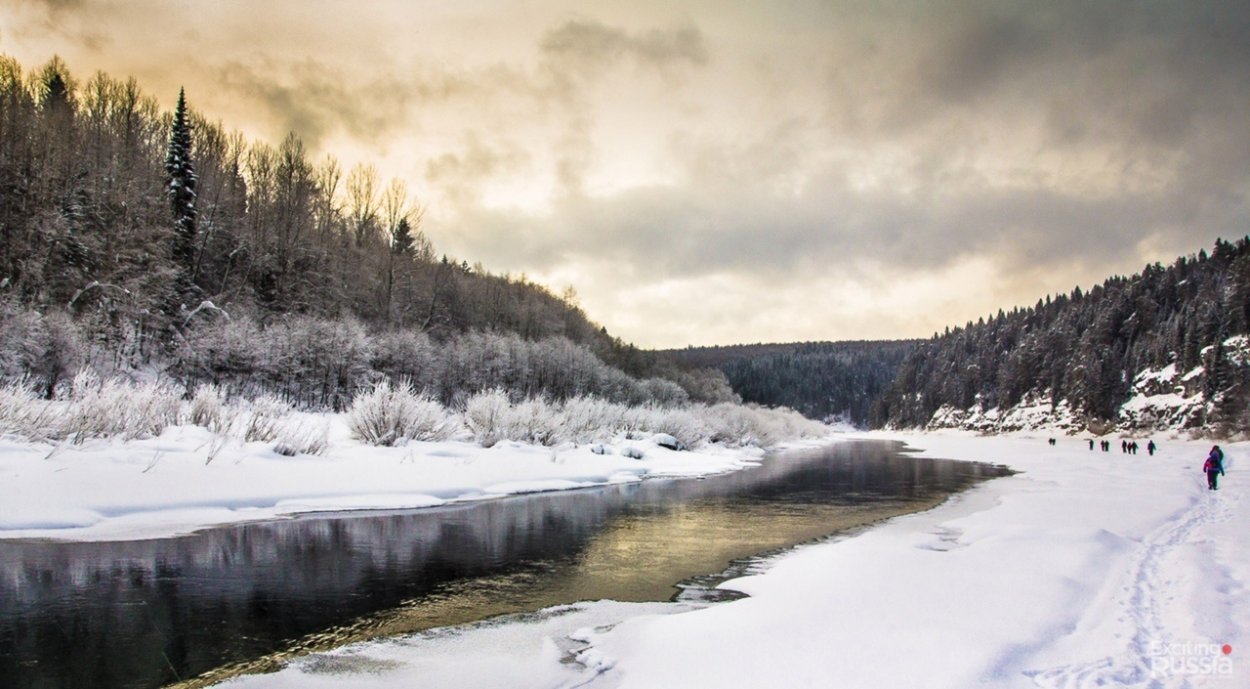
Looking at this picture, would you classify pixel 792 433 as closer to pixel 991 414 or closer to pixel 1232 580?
pixel 991 414

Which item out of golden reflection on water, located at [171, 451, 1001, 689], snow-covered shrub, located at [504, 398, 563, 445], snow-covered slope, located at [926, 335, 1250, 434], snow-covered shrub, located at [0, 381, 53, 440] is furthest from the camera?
snow-covered slope, located at [926, 335, 1250, 434]

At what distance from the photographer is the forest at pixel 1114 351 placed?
229 feet

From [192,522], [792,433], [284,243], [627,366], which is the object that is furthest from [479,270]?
[192,522]

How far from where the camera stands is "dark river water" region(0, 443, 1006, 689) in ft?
19.8

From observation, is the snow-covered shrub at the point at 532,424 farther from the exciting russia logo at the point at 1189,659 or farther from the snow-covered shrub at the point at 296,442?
the exciting russia logo at the point at 1189,659

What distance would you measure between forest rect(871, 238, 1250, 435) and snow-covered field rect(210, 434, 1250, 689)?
6820 cm

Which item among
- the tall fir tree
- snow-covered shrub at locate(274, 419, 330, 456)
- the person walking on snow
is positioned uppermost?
the tall fir tree

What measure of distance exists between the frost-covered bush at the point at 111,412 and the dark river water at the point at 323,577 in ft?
18.8

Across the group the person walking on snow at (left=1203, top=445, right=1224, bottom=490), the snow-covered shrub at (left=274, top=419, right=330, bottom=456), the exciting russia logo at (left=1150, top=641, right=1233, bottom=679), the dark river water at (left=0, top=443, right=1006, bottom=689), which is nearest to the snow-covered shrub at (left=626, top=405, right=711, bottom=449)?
the dark river water at (left=0, top=443, right=1006, bottom=689)

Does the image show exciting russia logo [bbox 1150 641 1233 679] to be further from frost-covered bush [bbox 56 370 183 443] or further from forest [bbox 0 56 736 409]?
forest [bbox 0 56 736 409]

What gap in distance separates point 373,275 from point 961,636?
6354cm

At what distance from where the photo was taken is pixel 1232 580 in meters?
8.98

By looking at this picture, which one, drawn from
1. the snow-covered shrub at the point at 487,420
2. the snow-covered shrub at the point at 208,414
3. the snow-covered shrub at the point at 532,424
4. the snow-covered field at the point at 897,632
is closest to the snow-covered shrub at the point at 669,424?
the snow-covered shrub at the point at 532,424

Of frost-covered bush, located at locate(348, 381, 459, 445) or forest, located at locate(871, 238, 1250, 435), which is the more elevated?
forest, located at locate(871, 238, 1250, 435)
